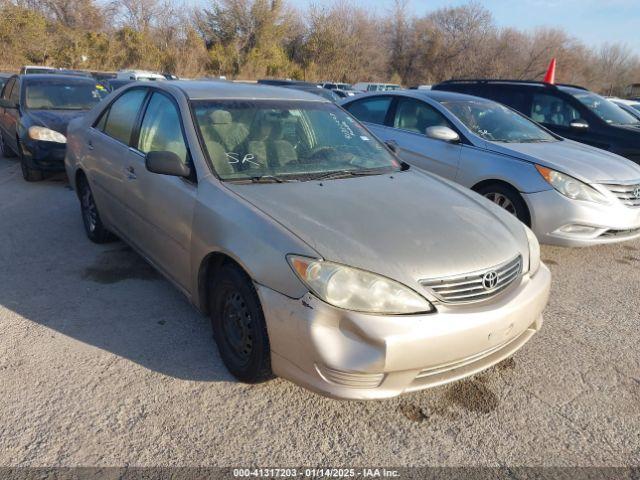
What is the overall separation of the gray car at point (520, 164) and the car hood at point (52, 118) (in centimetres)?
455

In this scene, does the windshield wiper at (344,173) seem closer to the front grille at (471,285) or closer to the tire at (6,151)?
the front grille at (471,285)

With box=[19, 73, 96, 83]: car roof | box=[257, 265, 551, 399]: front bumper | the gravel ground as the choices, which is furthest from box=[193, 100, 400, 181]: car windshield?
box=[19, 73, 96, 83]: car roof

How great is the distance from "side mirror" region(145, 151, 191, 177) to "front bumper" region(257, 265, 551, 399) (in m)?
0.99

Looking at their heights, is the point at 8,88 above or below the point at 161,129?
below

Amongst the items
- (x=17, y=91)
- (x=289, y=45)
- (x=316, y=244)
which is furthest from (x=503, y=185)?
(x=289, y=45)

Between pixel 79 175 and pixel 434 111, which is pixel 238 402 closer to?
pixel 79 175

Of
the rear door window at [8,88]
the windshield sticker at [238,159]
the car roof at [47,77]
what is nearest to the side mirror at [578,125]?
the windshield sticker at [238,159]

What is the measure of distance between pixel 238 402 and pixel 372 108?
4746 mm

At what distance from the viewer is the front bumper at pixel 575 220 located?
433 centimetres

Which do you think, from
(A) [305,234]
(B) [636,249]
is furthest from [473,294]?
(B) [636,249]

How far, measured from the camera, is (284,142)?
331 centimetres

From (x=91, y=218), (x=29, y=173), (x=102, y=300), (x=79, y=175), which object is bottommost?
(x=29, y=173)

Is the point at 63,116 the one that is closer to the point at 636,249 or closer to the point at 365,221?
the point at 365,221

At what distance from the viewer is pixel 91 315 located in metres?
3.36
